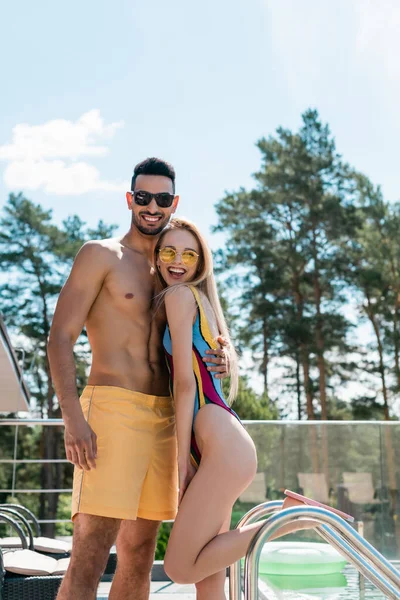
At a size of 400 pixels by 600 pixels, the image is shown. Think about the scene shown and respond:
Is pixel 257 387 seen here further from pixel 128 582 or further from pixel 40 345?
pixel 128 582

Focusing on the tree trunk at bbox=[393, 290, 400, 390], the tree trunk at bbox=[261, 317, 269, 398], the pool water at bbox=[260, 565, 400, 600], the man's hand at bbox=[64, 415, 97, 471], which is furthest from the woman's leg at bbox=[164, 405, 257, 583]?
the tree trunk at bbox=[261, 317, 269, 398]

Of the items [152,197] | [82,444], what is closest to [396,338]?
[152,197]

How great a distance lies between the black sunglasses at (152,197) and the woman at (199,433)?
0.17 m

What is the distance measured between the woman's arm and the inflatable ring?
10.2ft

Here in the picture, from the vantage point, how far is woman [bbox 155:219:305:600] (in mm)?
2398

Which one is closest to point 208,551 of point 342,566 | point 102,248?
point 102,248

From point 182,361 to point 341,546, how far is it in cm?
81

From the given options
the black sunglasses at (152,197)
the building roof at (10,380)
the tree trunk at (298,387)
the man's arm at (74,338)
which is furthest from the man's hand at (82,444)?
the tree trunk at (298,387)

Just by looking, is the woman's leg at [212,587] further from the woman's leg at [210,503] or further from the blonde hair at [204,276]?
the blonde hair at [204,276]

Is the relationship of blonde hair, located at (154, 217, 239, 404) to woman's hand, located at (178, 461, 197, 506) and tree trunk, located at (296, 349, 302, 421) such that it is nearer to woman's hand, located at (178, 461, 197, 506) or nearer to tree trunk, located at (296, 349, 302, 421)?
woman's hand, located at (178, 461, 197, 506)

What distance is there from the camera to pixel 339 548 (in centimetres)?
212

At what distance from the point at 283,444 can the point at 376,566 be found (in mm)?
5414

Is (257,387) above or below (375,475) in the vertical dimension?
above

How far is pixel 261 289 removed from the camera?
25.1m
